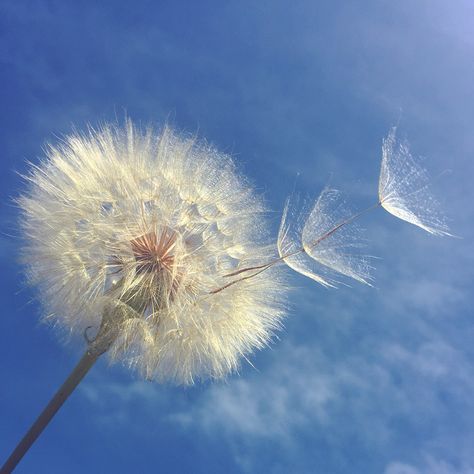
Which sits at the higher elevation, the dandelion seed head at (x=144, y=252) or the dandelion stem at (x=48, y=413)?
the dandelion seed head at (x=144, y=252)

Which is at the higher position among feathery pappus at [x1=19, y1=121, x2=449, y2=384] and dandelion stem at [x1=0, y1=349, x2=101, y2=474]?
feathery pappus at [x1=19, y1=121, x2=449, y2=384]

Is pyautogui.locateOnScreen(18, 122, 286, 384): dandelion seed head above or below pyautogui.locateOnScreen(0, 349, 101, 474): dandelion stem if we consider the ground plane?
above

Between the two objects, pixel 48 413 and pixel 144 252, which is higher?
pixel 144 252

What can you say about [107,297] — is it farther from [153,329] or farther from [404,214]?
[404,214]

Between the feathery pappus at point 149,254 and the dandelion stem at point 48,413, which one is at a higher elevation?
the feathery pappus at point 149,254
